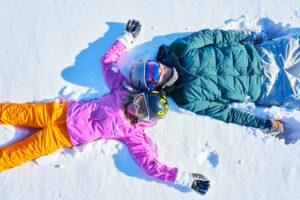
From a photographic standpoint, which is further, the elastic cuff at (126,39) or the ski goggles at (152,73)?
the elastic cuff at (126,39)

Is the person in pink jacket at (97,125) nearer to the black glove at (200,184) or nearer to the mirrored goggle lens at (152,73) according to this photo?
the black glove at (200,184)

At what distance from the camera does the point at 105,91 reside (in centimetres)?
367

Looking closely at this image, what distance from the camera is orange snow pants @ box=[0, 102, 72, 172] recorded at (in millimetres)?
3311

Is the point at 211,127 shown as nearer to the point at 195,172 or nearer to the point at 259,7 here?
the point at 195,172

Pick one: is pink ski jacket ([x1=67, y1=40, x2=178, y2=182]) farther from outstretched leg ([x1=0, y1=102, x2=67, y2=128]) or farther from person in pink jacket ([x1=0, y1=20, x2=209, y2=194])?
outstretched leg ([x1=0, y1=102, x2=67, y2=128])

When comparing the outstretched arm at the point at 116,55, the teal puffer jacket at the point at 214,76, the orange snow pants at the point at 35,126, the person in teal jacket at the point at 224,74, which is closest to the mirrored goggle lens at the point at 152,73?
the person in teal jacket at the point at 224,74

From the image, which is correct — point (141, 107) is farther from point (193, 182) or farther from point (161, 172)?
point (193, 182)

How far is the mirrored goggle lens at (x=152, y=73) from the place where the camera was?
132 inches

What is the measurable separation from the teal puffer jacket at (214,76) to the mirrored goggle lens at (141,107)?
14.1 inches

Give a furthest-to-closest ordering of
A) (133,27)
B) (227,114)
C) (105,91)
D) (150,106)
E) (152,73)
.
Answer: (133,27) < (105,91) < (227,114) < (152,73) < (150,106)

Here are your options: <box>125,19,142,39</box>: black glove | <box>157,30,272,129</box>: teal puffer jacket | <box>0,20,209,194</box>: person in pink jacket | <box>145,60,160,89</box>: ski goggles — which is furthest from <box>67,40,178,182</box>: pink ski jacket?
<box>125,19,142,39</box>: black glove

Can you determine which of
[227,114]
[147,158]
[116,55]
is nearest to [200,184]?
[147,158]

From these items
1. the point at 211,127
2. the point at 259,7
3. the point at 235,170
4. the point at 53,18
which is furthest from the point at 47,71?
the point at 259,7

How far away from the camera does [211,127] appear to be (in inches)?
142
